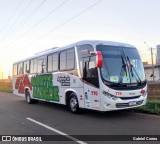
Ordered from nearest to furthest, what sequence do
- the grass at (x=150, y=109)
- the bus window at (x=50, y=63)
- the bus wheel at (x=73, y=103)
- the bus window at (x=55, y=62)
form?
the grass at (x=150, y=109)
the bus wheel at (x=73, y=103)
the bus window at (x=55, y=62)
the bus window at (x=50, y=63)

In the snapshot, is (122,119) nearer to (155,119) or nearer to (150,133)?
(155,119)

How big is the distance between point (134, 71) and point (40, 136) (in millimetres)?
5258

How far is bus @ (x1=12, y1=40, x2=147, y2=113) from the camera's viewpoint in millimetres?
11213

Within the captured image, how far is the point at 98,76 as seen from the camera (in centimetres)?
1136

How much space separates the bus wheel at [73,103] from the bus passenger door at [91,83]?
103 cm

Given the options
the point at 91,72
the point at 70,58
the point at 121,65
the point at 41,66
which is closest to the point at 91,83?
the point at 91,72

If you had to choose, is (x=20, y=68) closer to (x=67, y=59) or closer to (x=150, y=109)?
(x=67, y=59)

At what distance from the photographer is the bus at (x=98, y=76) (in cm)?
1121

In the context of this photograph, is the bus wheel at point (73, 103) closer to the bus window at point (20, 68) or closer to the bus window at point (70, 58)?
the bus window at point (70, 58)

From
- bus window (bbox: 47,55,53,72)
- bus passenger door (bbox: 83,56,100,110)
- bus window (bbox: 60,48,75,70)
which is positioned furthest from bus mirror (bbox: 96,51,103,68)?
bus window (bbox: 47,55,53,72)

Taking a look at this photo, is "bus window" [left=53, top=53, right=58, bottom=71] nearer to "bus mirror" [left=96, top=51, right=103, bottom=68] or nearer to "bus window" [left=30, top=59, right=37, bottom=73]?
"bus window" [left=30, top=59, right=37, bottom=73]

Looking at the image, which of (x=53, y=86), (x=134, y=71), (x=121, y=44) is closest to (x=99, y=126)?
(x=134, y=71)

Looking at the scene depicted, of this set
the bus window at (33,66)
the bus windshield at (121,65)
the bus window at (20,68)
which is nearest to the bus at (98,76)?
the bus windshield at (121,65)

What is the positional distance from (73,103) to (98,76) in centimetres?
250
